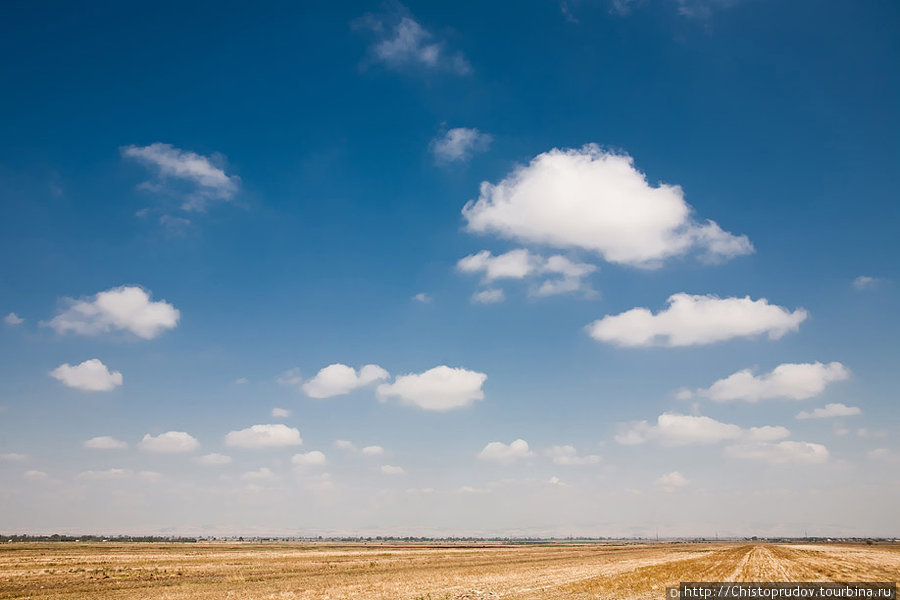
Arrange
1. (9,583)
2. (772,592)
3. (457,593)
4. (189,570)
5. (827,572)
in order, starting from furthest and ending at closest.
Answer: (189,570), (827,572), (9,583), (457,593), (772,592)

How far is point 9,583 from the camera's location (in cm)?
3675

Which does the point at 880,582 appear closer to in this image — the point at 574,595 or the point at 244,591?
the point at 574,595

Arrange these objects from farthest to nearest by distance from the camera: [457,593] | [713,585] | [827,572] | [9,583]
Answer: [827,572]
[9,583]
[713,585]
[457,593]

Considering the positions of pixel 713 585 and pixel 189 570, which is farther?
pixel 189 570

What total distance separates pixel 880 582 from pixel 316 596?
38.2m

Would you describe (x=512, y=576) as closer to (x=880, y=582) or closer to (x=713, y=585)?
(x=713, y=585)

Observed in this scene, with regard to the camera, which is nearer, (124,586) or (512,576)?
(124,586)

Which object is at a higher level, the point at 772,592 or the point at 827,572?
the point at 772,592

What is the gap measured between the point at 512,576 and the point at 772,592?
20641 mm

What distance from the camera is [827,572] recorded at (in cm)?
4381

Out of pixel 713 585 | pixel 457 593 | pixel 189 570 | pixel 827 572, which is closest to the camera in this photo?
pixel 457 593

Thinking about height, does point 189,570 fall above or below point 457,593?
below

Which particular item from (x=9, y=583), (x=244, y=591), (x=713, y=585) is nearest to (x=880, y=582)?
(x=713, y=585)

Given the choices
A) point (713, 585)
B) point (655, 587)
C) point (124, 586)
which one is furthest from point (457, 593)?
point (124, 586)
